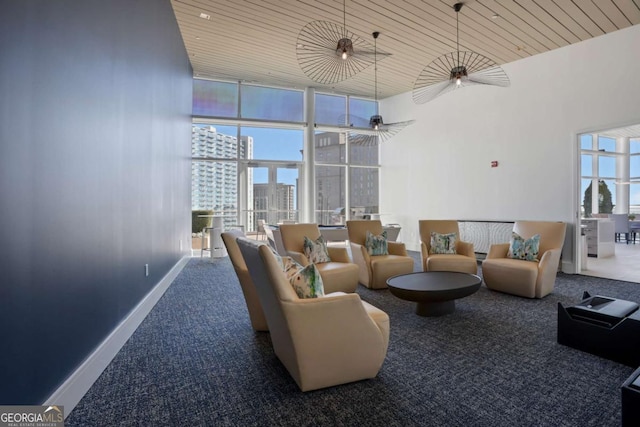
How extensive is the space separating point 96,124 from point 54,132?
0.54 metres

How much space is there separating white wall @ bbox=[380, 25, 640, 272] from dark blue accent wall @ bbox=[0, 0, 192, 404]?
6.04m

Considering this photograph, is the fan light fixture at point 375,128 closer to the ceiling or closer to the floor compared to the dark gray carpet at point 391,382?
closer to the ceiling

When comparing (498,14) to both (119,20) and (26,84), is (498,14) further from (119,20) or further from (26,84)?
(26,84)

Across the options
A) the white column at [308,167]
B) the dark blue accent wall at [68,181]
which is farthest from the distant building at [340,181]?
the dark blue accent wall at [68,181]

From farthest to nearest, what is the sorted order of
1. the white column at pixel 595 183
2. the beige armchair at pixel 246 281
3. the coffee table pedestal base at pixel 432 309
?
the white column at pixel 595 183 → the coffee table pedestal base at pixel 432 309 → the beige armchair at pixel 246 281

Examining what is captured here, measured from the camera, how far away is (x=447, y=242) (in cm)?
486

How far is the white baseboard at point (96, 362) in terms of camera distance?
184 cm

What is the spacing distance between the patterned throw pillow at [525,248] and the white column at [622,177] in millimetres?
8705

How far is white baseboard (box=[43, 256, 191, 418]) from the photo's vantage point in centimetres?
184

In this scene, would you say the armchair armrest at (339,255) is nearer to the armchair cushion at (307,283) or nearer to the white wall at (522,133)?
the armchair cushion at (307,283)

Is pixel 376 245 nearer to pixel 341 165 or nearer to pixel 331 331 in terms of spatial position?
pixel 331 331

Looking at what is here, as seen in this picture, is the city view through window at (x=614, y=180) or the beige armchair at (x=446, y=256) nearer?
the beige armchair at (x=446, y=256)

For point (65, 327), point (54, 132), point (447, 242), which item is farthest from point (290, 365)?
point (447, 242)

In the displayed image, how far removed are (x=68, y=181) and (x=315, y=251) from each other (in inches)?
110
